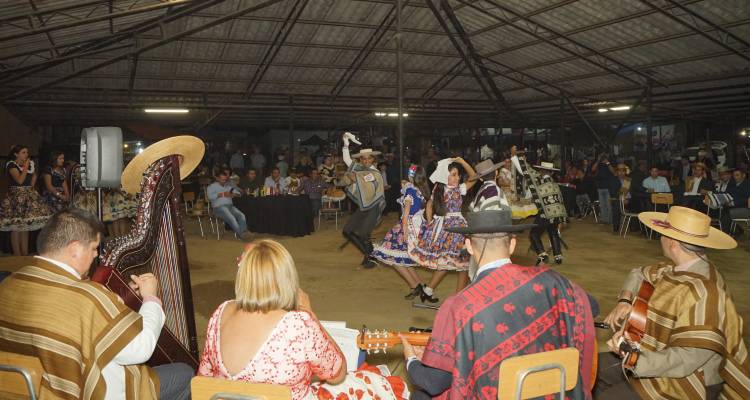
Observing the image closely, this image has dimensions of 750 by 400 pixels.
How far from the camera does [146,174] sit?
2.77 meters

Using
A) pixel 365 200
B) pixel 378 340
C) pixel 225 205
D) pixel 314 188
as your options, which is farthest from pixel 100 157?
pixel 314 188

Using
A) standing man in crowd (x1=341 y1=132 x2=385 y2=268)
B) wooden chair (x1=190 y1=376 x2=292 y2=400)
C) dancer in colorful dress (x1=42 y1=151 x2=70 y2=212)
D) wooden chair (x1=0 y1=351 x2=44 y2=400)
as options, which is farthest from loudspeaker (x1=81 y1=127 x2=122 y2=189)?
dancer in colorful dress (x1=42 y1=151 x2=70 y2=212)

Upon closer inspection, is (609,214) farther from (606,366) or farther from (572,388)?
(572,388)

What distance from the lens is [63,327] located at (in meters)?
2.02

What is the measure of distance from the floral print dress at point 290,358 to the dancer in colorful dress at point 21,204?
739 centimetres

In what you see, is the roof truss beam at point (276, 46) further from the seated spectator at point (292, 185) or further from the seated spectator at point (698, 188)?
the seated spectator at point (698, 188)

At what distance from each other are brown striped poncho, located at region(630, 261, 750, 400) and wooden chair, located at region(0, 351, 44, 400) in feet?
8.47

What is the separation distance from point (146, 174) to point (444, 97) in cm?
1638

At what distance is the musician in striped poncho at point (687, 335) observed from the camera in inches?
91.4

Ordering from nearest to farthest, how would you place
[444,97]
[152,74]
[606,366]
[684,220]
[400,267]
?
[684,220] → [606,366] → [400,267] → [152,74] → [444,97]

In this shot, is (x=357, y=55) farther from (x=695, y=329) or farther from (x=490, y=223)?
(x=695, y=329)

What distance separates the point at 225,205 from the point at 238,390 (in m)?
8.97

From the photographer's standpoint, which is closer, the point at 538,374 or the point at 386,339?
the point at 538,374

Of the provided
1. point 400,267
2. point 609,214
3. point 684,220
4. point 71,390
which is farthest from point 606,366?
point 609,214
